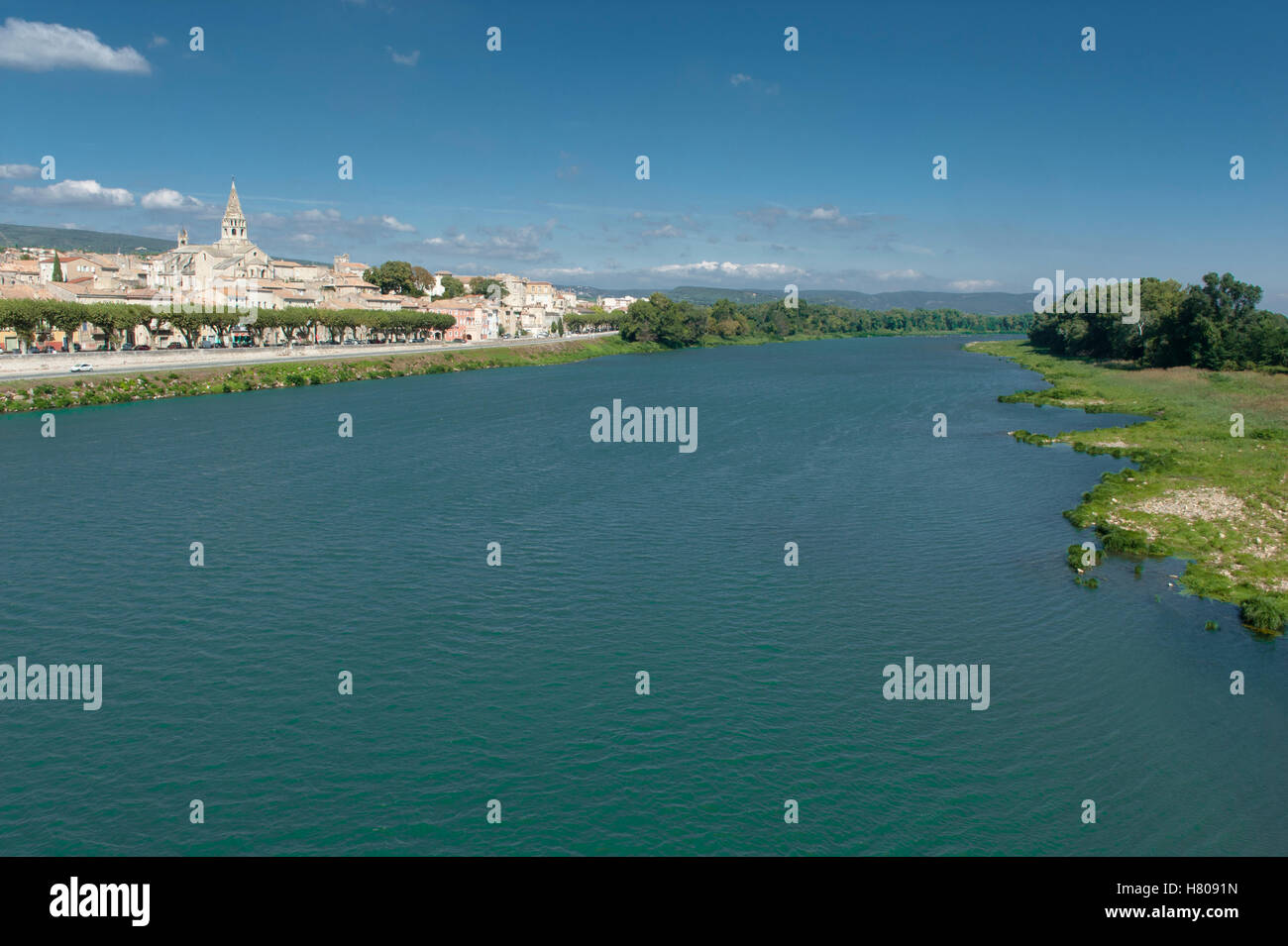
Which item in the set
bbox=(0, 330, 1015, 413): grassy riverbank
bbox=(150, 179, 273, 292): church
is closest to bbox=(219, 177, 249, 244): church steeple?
bbox=(150, 179, 273, 292): church

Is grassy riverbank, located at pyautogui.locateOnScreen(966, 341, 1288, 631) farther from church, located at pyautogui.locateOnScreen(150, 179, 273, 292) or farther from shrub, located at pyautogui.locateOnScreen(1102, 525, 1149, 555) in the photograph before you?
church, located at pyautogui.locateOnScreen(150, 179, 273, 292)

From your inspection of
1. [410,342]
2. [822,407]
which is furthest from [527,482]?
[410,342]

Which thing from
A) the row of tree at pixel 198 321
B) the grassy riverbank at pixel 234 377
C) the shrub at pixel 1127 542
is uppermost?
the row of tree at pixel 198 321
